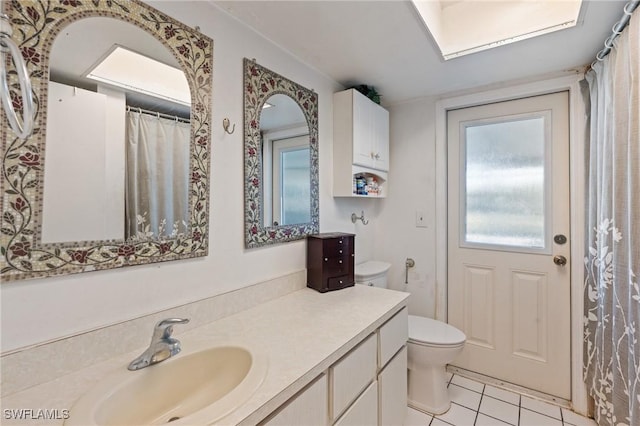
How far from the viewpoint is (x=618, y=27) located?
1319 millimetres

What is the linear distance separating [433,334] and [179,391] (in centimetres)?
147

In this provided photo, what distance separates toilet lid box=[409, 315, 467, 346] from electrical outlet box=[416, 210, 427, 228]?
0.71 m

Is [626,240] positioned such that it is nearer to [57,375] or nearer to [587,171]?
[587,171]

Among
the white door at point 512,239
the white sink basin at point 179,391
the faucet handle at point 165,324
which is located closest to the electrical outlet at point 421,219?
the white door at point 512,239

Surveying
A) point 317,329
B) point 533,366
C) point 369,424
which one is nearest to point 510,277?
point 533,366

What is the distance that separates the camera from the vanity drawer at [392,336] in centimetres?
133

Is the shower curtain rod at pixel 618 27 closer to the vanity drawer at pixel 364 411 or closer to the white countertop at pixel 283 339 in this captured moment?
the white countertop at pixel 283 339

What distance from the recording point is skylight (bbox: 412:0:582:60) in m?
1.42

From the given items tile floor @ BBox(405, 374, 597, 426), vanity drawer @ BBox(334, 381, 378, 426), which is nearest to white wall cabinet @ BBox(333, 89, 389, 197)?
vanity drawer @ BBox(334, 381, 378, 426)

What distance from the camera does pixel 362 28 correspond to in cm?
142

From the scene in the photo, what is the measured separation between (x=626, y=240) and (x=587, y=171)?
2.13ft

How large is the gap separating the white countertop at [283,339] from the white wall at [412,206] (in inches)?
32.4

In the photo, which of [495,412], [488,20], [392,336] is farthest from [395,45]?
[495,412]

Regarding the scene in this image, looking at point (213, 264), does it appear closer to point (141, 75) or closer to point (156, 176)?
point (156, 176)
